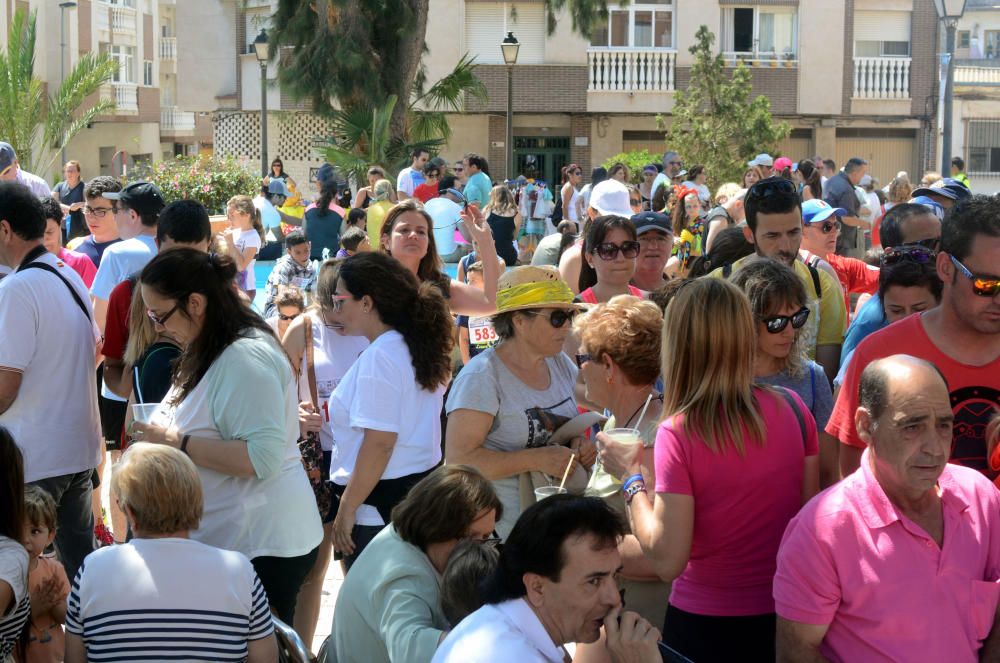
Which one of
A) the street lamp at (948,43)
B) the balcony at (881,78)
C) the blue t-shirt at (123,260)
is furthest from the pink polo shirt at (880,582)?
the balcony at (881,78)

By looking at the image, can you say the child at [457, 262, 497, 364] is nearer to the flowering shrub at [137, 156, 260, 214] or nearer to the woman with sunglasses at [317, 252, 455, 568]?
the woman with sunglasses at [317, 252, 455, 568]

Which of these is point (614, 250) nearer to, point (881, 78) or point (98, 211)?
point (98, 211)

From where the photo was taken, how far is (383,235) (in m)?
6.27

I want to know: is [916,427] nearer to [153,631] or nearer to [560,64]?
[153,631]

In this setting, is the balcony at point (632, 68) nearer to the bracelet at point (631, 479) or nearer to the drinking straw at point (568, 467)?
the drinking straw at point (568, 467)

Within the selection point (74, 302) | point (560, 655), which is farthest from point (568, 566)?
point (74, 302)

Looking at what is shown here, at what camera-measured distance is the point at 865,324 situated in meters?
4.82

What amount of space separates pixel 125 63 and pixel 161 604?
48.4 meters

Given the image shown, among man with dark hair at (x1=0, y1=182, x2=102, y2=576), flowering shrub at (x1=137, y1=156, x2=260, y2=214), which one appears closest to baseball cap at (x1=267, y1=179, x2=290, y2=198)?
flowering shrub at (x1=137, y1=156, x2=260, y2=214)

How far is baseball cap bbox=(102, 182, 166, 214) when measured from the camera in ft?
20.1

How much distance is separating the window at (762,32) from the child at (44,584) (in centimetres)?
3190

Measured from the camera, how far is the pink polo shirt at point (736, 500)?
319 cm

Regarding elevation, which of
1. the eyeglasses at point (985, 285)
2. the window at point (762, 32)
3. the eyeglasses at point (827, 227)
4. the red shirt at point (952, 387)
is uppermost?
the window at point (762, 32)

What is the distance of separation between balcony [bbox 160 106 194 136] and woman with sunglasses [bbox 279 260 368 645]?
47454mm
